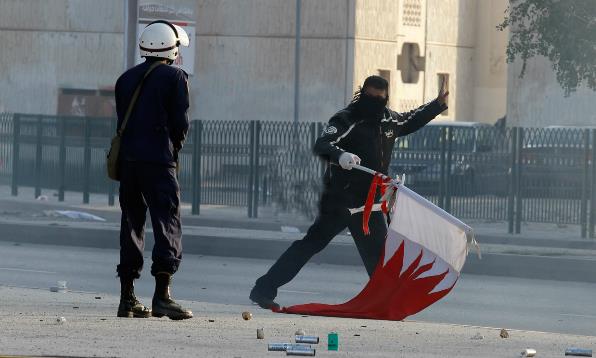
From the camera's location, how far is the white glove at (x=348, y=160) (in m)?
10.4

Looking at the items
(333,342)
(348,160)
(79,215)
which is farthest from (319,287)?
(79,215)

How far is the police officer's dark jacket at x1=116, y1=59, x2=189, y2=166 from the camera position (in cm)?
927

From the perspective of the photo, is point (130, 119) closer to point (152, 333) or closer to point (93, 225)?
point (152, 333)

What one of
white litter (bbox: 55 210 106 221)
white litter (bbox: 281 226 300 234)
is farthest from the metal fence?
white litter (bbox: 55 210 106 221)

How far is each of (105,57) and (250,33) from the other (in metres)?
3.90

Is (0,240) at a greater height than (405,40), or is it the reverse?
(405,40)

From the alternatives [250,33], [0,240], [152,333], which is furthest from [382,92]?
[250,33]

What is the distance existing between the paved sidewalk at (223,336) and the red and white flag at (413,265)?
0.15 metres

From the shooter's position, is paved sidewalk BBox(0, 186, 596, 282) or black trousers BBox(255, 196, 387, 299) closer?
black trousers BBox(255, 196, 387, 299)

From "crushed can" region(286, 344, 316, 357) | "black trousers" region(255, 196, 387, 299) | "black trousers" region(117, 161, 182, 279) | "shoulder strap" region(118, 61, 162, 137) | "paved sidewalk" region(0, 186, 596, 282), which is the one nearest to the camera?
"crushed can" region(286, 344, 316, 357)

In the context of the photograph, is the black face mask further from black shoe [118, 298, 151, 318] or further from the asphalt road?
black shoe [118, 298, 151, 318]

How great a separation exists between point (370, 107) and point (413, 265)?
133 centimetres

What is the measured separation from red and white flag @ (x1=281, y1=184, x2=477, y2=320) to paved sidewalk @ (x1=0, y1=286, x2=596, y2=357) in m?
0.15

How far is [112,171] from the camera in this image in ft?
30.9
